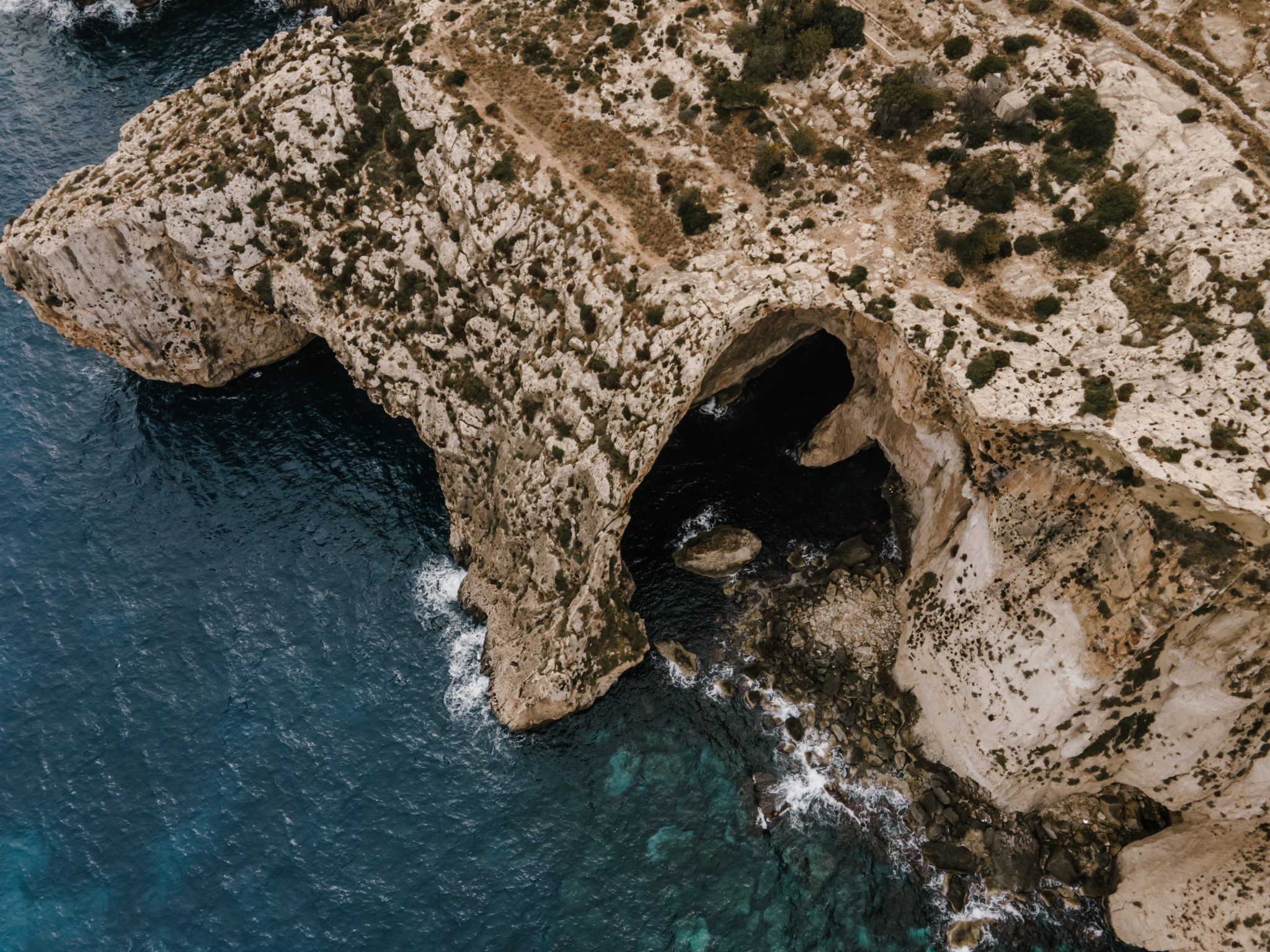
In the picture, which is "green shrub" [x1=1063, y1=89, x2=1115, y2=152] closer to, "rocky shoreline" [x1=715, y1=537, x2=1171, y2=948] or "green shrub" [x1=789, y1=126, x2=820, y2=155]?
"green shrub" [x1=789, y1=126, x2=820, y2=155]

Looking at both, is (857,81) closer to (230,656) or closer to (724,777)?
(724,777)

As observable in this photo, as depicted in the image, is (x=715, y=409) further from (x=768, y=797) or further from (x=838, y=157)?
(x=768, y=797)

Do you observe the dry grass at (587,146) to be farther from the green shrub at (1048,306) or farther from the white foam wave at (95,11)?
the white foam wave at (95,11)

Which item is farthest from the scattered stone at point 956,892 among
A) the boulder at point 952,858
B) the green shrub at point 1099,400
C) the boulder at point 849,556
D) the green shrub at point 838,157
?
the green shrub at point 838,157

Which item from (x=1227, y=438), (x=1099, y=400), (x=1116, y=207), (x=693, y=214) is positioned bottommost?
(x=1227, y=438)

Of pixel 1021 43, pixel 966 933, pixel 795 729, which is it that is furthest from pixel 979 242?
pixel 966 933

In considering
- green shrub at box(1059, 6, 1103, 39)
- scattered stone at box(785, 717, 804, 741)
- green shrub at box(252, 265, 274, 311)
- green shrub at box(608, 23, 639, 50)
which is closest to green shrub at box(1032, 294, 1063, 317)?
green shrub at box(1059, 6, 1103, 39)
